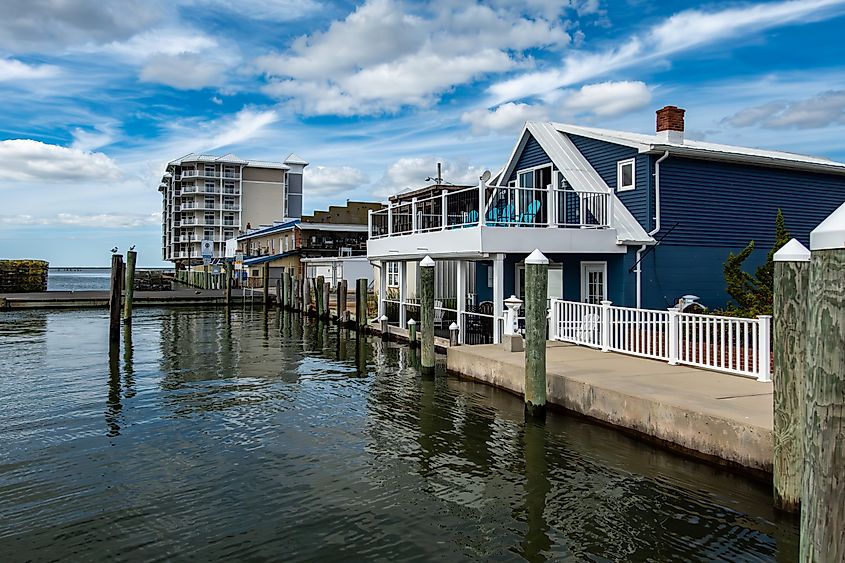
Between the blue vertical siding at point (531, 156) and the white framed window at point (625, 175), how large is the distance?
2352 millimetres

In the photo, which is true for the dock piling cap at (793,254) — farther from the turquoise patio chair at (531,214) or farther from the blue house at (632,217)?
the turquoise patio chair at (531,214)

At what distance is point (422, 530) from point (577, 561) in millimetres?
1608

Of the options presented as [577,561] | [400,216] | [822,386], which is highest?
[400,216]

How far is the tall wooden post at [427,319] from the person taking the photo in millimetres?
15227

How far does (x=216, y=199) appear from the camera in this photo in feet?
307

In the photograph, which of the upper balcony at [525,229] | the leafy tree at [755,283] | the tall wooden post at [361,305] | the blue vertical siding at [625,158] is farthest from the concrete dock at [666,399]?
the tall wooden post at [361,305]

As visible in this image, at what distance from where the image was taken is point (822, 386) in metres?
3.56

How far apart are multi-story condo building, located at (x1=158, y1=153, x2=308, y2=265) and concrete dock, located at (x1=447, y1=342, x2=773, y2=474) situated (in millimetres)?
83710

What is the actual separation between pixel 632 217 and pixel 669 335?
6876 millimetres

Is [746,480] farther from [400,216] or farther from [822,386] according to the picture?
[400,216]

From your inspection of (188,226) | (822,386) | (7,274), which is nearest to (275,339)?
(822,386)

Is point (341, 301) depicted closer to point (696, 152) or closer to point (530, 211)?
point (530, 211)

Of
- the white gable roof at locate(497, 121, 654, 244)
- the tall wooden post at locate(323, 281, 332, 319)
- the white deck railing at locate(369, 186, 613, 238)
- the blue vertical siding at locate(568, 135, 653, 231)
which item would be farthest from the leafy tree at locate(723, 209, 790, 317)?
the tall wooden post at locate(323, 281, 332, 319)

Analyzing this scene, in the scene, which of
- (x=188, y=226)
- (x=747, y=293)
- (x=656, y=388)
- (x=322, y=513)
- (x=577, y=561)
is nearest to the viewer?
(x=577, y=561)
